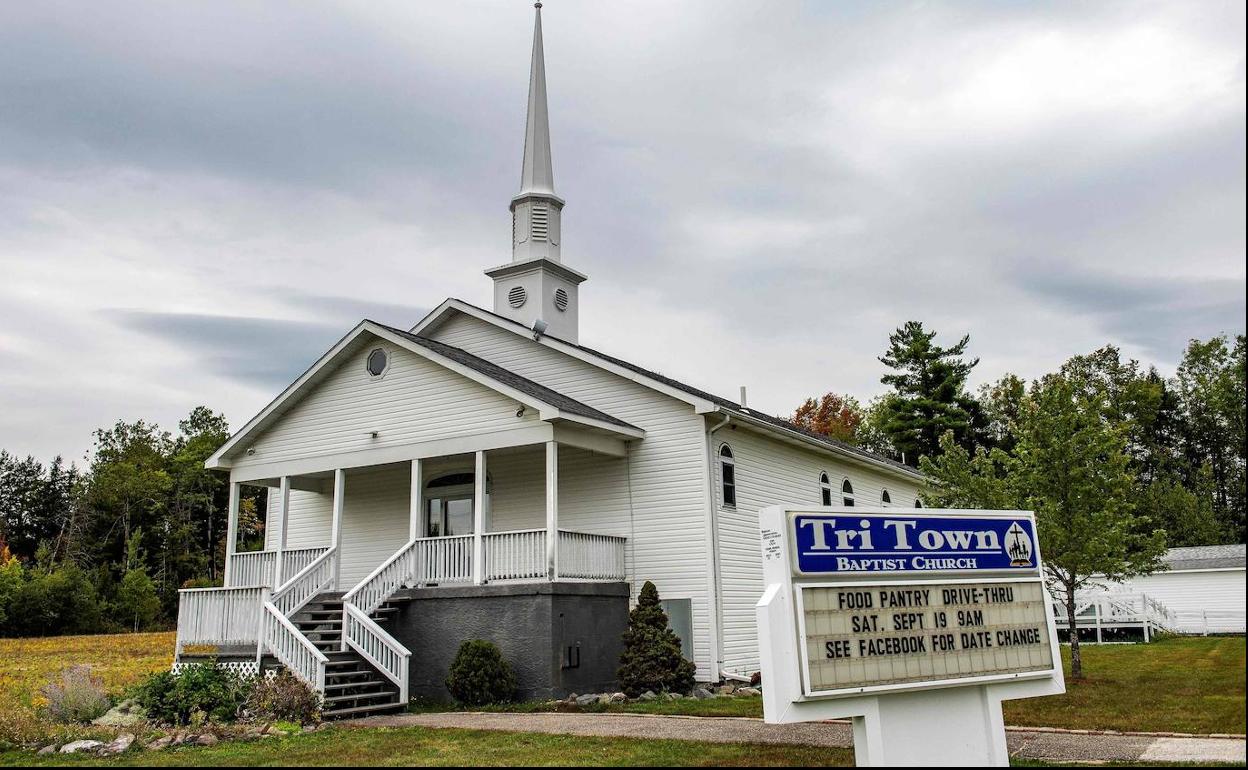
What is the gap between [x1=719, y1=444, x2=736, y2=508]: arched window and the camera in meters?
20.4

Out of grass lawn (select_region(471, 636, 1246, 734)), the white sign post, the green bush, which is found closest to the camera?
the white sign post

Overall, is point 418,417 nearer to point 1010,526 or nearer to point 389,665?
point 389,665

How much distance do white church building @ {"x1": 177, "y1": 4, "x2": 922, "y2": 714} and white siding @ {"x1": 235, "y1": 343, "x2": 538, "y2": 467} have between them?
4 centimetres

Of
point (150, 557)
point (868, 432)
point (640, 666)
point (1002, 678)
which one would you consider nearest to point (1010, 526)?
point (1002, 678)

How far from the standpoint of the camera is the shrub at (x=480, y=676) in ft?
55.4

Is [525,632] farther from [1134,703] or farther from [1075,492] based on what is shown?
[1075,492]

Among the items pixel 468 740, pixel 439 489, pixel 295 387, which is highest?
pixel 295 387

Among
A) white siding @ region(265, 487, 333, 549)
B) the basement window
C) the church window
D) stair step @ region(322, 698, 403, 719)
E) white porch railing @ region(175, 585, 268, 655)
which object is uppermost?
the church window

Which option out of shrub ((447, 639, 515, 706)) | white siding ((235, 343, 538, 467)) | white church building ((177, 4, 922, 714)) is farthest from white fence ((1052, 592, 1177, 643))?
shrub ((447, 639, 515, 706))

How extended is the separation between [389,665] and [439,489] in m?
5.73

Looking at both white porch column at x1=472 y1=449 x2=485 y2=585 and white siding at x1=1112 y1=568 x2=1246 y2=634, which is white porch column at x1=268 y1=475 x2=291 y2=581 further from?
white siding at x1=1112 y1=568 x2=1246 y2=634

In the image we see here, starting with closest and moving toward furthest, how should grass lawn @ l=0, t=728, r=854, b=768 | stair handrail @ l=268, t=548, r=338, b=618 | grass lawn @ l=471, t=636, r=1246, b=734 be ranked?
grass lawn @ l=0, t=728, r=854, b=768 → grass lawn @ l=471, t=636, r=1246, b=734 → stair handrail @ l=268, t=548, r=338, b=618

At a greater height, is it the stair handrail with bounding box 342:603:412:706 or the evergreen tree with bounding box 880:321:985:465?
the evergreen tree with bounding box 880:321:985:465

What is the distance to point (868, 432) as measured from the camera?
2638 inches
